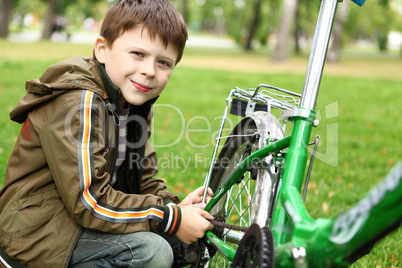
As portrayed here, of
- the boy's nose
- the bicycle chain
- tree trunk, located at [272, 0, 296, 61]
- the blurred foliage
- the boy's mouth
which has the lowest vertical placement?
the bicycle chain

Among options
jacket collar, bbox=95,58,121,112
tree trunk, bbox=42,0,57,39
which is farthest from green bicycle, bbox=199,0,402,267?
tree trunk, bbox=42,0,57,39

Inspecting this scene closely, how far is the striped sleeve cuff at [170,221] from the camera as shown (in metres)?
1.77

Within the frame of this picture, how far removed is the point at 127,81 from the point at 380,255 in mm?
1647

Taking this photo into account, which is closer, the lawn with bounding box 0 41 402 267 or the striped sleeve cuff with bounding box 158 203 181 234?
the striped sleeve cuff with bounding box 158 203 181 234

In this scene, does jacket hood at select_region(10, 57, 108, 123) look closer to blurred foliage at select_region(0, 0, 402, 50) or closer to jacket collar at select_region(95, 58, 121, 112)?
jacket collar at select_region(95, 58, 121, 112)

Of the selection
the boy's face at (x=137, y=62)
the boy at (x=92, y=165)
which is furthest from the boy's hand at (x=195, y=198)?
the boy's face at (x=137, y=62)

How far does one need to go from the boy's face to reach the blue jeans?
22.8 inches

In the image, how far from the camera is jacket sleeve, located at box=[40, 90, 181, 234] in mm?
1660

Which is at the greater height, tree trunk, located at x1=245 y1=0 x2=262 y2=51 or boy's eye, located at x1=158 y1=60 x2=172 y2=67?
tree trunk, located at x1=245 y1=0 x2=262 y2=51

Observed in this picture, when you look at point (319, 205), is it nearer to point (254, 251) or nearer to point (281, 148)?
point (281, 148)

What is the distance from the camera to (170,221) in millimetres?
1767

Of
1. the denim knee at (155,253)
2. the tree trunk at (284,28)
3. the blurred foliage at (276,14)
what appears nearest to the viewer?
the denim knee at (155,253)

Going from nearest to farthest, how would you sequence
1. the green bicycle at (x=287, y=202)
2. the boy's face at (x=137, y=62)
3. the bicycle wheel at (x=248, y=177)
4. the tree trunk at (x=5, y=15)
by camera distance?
the green bicycle at (x=287, y=202) < the bicycle wheel at (x=248, y=177) < the boy's face at (x=137, y=62) < the tree trunk at (x=5, y=15)

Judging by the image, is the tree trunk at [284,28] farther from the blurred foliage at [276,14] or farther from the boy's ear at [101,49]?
the boy's ear at [101,49]
